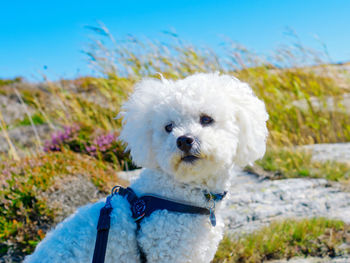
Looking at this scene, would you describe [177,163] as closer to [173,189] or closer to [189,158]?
[189,158]

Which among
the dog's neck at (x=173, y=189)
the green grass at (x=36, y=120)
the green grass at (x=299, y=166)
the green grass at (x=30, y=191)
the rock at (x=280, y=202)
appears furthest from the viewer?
the green grass at (x=36, y=120)

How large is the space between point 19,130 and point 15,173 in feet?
16.0

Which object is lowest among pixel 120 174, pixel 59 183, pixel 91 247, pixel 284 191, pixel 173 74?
pixel 284 191

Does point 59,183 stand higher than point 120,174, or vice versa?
point 59,183

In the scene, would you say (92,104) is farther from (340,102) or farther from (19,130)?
(340,102)

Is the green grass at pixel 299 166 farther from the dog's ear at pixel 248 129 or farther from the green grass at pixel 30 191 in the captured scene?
the dog's ear at pixel 248 129

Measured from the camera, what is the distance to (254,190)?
463 centimetres

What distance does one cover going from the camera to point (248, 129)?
2.43 metres

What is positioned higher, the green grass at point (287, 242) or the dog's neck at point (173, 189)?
the dog's neck at point (173, 189)

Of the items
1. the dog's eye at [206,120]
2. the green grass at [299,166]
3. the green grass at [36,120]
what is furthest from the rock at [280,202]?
the green grass at [36,120]

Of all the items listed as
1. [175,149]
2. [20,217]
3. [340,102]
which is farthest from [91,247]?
[340,102]

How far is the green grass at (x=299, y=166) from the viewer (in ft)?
16.3

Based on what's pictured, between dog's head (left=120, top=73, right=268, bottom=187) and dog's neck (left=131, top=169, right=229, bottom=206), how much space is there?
0.07 m

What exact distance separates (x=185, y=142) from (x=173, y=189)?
40cm
